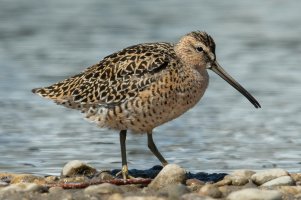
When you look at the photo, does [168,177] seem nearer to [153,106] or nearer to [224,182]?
[224,182]

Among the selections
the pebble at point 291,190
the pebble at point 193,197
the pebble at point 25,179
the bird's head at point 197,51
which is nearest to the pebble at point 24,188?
the pebble at point 25,179

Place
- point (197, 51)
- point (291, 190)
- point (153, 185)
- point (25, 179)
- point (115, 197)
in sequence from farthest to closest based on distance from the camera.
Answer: point (197, 51) → point (25, 179) → point (153, 185) → point (291, 190) → point (115, 197)

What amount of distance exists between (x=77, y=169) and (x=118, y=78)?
845 millimetres

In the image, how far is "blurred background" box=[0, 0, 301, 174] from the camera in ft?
31.4

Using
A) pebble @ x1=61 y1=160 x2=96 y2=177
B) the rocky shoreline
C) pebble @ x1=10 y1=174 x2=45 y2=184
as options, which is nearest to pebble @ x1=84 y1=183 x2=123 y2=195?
the rocky shoreline

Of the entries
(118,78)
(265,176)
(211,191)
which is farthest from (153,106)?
(211,191)

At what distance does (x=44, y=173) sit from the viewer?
347 inches

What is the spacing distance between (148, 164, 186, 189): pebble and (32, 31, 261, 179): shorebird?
1.93 ft

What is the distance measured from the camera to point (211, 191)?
7.38m

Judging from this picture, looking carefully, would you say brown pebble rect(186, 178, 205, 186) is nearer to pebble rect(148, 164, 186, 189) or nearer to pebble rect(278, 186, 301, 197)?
pebble rect(148, 164, 186, 189)

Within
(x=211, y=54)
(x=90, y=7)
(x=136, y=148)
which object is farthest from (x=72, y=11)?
(x=211, y=54)

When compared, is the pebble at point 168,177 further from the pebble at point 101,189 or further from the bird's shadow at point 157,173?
the pebble at point 101,189

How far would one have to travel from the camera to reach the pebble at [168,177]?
7828 millimetres

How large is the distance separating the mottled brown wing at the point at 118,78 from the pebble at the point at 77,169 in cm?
54
